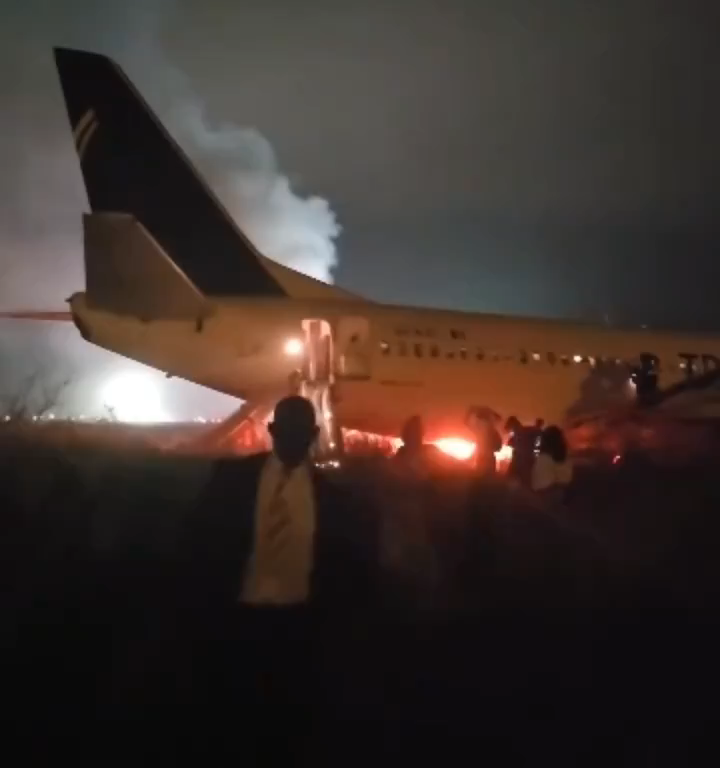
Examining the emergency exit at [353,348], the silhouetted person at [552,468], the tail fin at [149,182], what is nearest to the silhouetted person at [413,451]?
the silhouetted person at [552,468]

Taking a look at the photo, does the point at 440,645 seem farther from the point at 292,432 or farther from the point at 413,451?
the point at 413,451

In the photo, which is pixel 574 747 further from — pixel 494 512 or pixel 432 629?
pixel 494 512

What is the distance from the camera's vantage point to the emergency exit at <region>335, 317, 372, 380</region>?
21719mm

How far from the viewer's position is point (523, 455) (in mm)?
15578

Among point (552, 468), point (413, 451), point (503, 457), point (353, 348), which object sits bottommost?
point (552, 468)

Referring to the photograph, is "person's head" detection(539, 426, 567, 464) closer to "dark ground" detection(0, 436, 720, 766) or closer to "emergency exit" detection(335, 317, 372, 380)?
"dark ground" detection(0, 436, 720, 766)

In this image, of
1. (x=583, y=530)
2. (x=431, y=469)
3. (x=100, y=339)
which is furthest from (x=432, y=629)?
(x=100, y=339)

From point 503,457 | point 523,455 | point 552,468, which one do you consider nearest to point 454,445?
point 503,457

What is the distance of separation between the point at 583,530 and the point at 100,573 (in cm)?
566

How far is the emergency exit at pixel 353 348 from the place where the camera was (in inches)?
855

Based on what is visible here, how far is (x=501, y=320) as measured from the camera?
24375 mm

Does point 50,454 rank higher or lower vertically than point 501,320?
lower

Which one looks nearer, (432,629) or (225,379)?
(432,629)

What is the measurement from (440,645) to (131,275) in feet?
46.0
